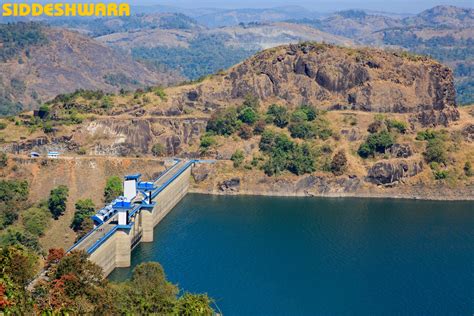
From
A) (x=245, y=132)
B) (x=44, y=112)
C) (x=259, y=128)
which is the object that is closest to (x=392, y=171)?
(x=259, y=128)

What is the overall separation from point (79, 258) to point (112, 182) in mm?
34389

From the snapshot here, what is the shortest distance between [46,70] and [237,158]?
9663 centimetres

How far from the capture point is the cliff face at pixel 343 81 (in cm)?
10325

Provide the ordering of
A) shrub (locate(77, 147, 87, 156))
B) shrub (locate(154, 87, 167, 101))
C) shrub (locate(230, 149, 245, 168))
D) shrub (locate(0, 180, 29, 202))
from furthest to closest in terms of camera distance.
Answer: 1. shrub (locate(154, 87, 167, 101))
2. shrub (locate(230, 149, 245, 168))
3. shrub (locate(77, 147, 87, 156))
4. shrub (locate(0, 180, 29, 202))

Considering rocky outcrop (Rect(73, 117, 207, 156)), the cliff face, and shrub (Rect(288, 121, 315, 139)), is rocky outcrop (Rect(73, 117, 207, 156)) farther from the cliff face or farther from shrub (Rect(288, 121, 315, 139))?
shrub (Rect(288, 121, 315, 139))

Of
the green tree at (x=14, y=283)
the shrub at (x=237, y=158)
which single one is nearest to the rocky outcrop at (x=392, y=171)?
the shrub at (x=237, y=158)

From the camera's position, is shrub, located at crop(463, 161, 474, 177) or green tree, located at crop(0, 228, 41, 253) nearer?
green tree, located at crop(0, 228, 41, 253)

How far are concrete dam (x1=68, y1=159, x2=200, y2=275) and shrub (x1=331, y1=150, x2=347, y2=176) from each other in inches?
745

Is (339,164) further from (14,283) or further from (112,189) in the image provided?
(14,283)

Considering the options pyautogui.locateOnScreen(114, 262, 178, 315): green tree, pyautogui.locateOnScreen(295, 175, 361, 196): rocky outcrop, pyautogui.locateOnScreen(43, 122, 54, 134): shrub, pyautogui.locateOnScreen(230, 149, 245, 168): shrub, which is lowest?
pyautogui.locateOnScreen(295, 175, 361, 196): rocky outcrop

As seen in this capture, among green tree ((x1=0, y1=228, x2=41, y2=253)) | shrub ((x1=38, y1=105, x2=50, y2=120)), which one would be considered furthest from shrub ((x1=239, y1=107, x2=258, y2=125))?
green tree ((x1=0, y1=228, x2=41, y2=253))

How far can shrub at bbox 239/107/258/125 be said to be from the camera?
328 ft

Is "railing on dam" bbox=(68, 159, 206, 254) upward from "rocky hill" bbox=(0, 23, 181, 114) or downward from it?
upward

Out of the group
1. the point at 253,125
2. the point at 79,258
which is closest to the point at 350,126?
the point at 253,125
